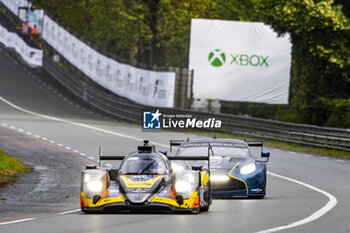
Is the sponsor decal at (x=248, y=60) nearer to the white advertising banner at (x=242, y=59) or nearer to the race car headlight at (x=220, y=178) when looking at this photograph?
the white advertising banner at (x=242, y=59)

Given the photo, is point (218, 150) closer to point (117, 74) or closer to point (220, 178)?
point (220, 178)

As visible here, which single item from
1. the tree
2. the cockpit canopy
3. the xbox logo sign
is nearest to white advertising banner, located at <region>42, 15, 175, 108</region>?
Answer: the xbox logo sign

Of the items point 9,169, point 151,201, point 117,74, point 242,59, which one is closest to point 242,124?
point 242,59

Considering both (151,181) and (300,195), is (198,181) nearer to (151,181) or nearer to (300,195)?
(151,181)

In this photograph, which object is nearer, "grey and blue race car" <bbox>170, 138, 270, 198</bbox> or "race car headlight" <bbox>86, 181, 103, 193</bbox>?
"race car headlight" <bbox>86, 181, 103, 193</bbox>

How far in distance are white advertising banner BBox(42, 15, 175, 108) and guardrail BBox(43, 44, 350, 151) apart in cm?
75

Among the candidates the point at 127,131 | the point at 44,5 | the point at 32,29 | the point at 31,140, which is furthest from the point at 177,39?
the point at 31,140

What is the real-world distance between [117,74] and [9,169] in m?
31.6

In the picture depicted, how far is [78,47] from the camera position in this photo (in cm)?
6494

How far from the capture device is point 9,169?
23953 mm

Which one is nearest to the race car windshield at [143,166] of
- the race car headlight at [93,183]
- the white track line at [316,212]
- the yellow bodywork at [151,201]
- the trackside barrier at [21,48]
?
the yellow bodywork at [151,201]

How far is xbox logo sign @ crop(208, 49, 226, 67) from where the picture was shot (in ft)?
157

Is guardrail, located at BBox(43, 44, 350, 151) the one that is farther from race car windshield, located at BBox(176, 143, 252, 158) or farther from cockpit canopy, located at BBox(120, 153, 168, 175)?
cockpit canopy, located at BBox(120, 153, 168, 175)

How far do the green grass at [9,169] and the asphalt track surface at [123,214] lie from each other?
352 millimetres
